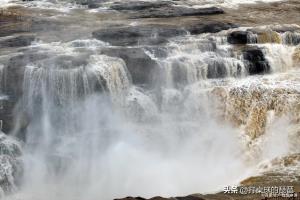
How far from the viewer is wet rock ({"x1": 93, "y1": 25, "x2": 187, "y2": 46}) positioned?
2625 centimetres

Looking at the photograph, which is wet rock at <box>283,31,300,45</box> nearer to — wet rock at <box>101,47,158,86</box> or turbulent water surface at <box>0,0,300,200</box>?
turbulent water surface at <box>0,0,300,200</box>

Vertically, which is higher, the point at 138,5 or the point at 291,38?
the point at 138,5

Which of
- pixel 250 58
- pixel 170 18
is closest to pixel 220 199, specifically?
pixel 250 58

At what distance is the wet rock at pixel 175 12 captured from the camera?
104ft

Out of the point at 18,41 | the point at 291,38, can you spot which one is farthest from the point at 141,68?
the point at 291,38

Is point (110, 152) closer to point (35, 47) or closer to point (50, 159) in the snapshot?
point (50, 159)

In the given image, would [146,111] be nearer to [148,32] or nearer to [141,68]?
[141,68]

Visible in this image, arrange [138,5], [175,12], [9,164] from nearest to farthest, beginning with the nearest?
[9,164], [175,12], [138,5]

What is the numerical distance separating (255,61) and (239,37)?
87.1 inches

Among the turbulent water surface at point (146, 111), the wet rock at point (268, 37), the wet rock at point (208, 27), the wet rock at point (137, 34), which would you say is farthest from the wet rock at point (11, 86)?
the wet rock at point (268, 37)

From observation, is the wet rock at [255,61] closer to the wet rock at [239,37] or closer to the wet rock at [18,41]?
the wet rock at [239,37]

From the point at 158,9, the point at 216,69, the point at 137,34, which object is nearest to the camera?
the point at 216,69

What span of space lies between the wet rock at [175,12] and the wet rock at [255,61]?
7146 millimetres

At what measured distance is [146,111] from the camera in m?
22.8
